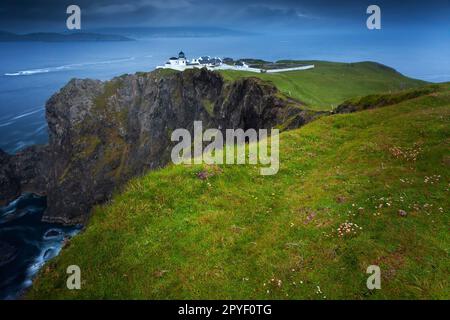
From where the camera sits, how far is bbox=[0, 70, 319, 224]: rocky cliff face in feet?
441

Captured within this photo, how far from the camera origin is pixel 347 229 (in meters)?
18.7

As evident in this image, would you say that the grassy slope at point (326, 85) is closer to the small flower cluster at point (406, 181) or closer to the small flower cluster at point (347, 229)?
the small flower cluster at point (406, 181)

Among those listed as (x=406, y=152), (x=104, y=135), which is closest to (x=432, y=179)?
(x=406, y=152)

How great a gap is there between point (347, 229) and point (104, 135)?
15151 centimetres

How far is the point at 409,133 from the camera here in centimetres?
3250

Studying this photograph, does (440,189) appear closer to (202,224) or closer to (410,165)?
(410,165)

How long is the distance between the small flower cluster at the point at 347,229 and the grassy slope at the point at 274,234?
281 millimetres

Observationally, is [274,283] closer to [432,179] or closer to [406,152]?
[432,179]

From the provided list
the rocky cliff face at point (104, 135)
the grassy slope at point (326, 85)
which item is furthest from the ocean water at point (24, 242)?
the grassy slope at point (326, 85)

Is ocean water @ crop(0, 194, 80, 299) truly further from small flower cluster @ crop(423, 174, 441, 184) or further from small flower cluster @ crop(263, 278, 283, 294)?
small flower cluster @ crop(423, 174, 441, 184)

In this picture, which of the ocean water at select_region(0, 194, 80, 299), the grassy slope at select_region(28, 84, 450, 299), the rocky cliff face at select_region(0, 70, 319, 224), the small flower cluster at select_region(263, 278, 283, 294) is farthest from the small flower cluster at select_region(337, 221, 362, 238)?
the rocky cliff face at select_region(0, 70, 319, 224)

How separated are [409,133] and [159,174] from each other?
2454 cm

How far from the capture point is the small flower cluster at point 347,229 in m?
18.5
